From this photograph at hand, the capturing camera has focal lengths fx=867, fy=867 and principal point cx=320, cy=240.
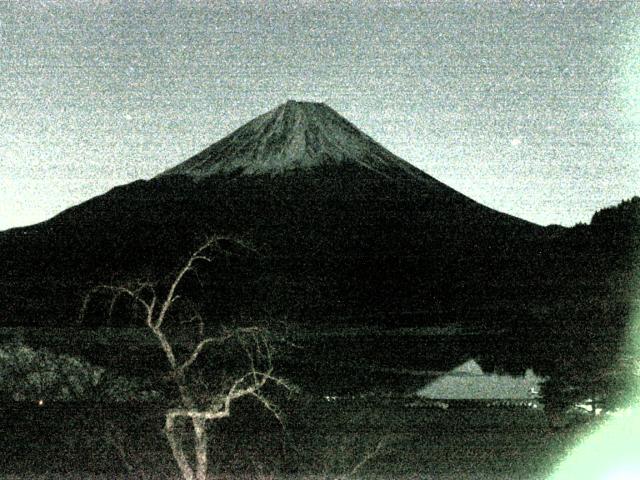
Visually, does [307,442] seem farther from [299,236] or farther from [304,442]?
[299,236]

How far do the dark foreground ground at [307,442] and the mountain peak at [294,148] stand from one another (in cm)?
8501

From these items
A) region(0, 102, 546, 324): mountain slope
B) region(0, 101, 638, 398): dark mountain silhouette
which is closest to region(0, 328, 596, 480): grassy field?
region(0, 101, 638, 398): dark mountain silhouette

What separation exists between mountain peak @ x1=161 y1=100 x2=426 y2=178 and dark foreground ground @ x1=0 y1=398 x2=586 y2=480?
8501 centimetres

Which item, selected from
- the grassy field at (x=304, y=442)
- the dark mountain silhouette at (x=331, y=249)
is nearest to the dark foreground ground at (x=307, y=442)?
the grassy field at (x=304, y=442)

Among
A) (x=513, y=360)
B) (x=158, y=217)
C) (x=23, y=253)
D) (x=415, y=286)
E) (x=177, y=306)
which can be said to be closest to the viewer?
(x=513, y=360)

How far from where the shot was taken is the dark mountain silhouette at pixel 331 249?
83.5ft

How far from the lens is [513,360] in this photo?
23.4m

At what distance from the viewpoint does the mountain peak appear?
4048 inches

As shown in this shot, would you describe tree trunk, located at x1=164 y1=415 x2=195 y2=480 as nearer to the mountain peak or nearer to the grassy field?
the grassy field

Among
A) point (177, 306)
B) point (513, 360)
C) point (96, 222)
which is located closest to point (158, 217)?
point (96, 222)

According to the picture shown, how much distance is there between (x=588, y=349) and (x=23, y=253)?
61241 mm

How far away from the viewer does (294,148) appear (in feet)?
357

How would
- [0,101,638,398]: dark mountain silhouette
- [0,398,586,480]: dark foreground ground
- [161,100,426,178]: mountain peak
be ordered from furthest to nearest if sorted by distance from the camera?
[161,100,426,178]: mountain peak, [0,101,638,398]: dark mountain silhouette, [0,398,586,480]: dark foreground ground

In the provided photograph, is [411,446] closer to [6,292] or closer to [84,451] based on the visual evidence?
[84,451]
